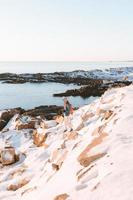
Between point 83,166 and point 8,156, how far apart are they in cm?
768

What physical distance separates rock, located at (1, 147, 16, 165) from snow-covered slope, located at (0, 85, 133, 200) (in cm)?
32

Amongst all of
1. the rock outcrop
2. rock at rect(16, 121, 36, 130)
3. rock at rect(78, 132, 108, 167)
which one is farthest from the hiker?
rock at rect(78, 132, 108, 167)

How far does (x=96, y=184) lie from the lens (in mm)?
8445

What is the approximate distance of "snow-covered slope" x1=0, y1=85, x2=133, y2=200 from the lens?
827cm

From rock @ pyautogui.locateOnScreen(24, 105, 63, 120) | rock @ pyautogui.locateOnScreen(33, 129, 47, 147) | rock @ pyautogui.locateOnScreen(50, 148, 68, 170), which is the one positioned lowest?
rock @ pyautogui.locateOnScreen(24, 105, 63, 120)

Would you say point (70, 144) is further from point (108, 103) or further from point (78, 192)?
point (78, 192)

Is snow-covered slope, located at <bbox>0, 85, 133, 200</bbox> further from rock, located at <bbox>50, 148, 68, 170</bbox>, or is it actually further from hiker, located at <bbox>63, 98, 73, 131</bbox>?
hiker, located at <bbox>63, 98, 73, 131</bbox>

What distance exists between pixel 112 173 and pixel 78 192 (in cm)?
95

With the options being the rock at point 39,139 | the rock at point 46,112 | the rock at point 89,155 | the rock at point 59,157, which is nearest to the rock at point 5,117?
the rock at point 46,112

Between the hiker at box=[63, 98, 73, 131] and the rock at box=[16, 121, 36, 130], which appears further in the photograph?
the rock at box=[16, 121, 36, 130]

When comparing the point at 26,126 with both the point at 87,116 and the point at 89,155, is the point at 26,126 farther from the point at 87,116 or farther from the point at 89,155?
the point at 89,155

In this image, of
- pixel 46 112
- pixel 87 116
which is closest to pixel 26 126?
pixel 87 116

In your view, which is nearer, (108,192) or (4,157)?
(108,192)

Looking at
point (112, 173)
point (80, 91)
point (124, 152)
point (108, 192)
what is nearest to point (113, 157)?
point (124, 152)
